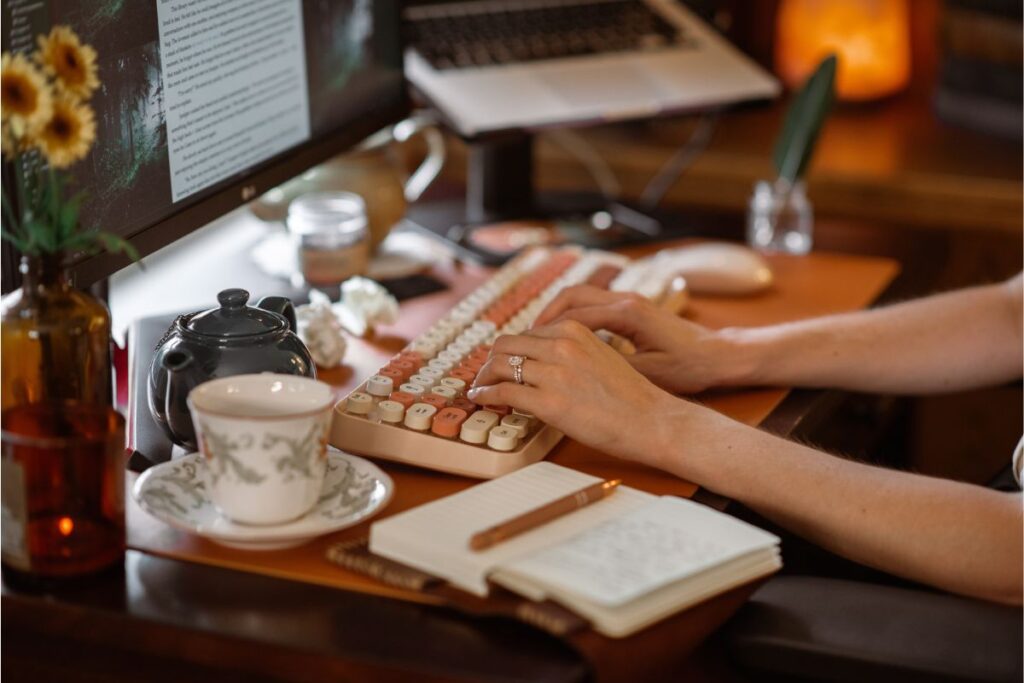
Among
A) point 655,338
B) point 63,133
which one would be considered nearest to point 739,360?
point 655,338

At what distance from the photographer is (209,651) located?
0.75 m

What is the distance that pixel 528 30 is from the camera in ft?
5.74

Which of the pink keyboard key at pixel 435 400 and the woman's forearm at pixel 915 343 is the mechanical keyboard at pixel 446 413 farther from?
the woman's forearm at pixel 915 343

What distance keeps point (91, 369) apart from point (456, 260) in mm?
695

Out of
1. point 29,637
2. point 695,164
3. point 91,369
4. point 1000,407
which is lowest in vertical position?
point 1000,407

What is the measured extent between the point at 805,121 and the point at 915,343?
424 mm

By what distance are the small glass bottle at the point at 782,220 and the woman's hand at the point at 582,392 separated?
0.66 metres

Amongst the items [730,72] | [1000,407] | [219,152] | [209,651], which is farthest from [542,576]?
[1000,407]

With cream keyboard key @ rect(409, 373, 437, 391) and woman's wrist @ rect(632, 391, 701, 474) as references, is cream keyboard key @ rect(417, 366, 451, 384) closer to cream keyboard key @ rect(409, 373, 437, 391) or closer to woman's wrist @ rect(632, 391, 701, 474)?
cream keyboard key @ rect(409, 373, 437, 391)

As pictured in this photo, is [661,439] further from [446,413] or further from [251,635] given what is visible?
[251,635]

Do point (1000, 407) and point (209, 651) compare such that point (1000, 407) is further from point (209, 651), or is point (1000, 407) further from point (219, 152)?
point (209, 651)

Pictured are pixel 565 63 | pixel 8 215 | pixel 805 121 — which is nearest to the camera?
pixel 8 215

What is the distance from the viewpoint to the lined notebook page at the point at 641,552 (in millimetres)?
760

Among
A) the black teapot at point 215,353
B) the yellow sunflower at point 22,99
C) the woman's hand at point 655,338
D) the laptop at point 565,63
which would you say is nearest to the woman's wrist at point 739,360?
the woman's hand at point 655,338
